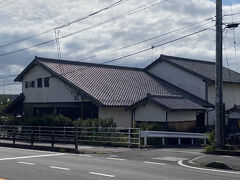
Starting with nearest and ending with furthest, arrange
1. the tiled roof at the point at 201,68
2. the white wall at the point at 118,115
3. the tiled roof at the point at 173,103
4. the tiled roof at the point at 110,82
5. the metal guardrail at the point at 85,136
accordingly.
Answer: the metal guardrail at the point at 85,136, the tiled roof at the point at 173,103, the white wall at the point at 118,115, the tiled roof at the point at 110,82, the tiled roof at the point at 201,68

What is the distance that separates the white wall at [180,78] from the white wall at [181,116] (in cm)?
584

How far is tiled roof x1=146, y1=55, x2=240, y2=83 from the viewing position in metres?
38.7

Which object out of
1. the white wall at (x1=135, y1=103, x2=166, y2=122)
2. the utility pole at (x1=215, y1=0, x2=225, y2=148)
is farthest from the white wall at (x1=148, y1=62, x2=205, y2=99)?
the utility pole at (x1=215, y1=0, x2=225, y2=148)

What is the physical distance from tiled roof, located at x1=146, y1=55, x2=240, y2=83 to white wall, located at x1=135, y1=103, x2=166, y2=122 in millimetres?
8575

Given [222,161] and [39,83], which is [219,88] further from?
[39,83]

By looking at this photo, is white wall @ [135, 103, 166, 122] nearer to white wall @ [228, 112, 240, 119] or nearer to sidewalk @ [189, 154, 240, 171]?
white wall @ [228, 112, 240, 119]

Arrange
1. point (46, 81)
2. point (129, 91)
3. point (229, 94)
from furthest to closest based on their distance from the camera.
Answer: point (229, 94) → point (46, 81) → point (129, 91)

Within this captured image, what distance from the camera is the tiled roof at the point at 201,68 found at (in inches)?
1522

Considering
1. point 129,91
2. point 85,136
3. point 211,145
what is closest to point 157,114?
point 85,136

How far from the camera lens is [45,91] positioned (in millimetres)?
37562

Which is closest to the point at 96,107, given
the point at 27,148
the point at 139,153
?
the point at 27,148

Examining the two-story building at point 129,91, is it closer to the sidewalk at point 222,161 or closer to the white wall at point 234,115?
the white wall at point 234,115

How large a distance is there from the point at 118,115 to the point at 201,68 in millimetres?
12108

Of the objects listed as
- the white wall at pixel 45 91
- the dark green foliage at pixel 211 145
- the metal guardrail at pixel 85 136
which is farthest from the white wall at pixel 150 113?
the dark green foliage at pixel 211 145
